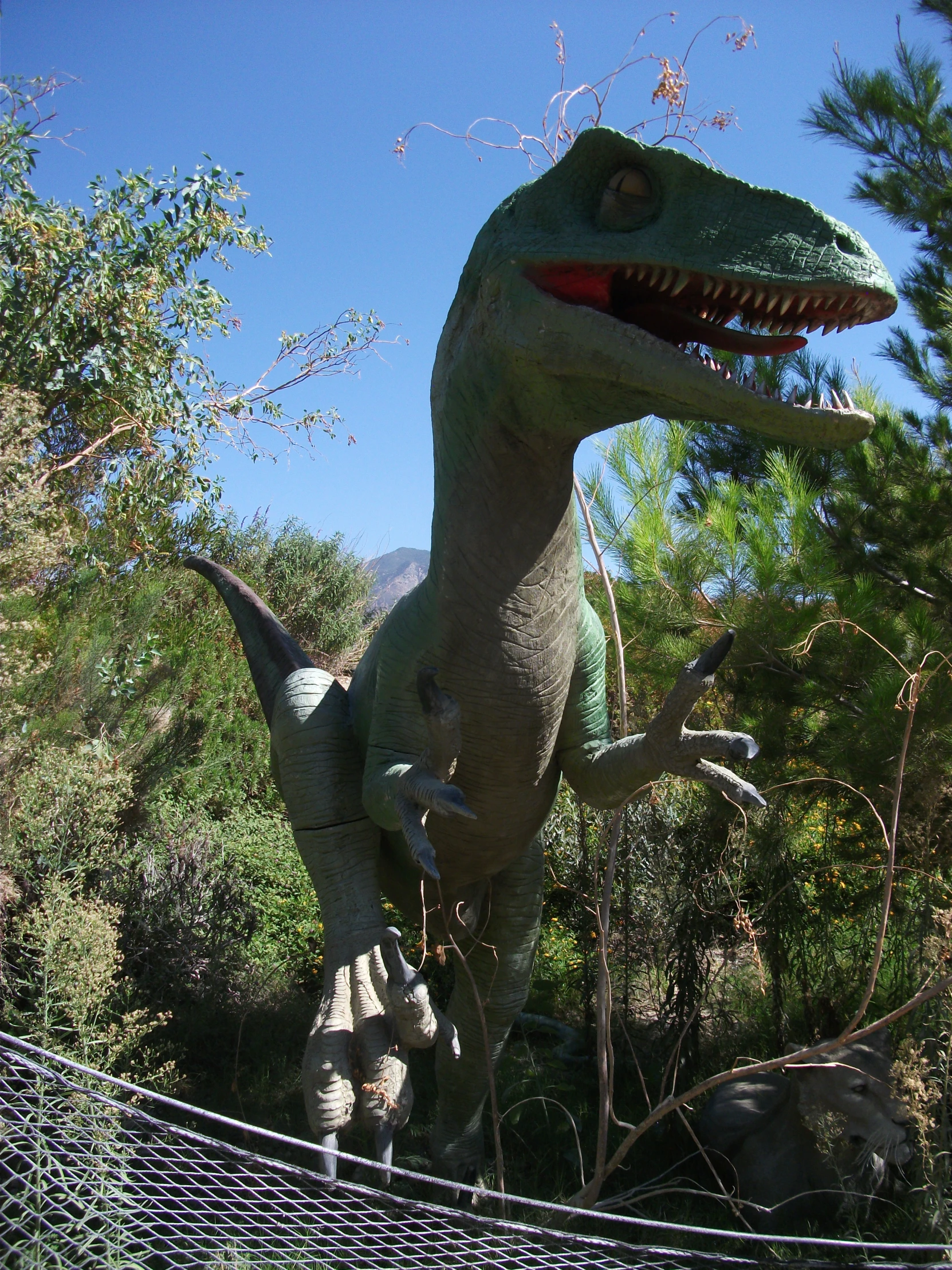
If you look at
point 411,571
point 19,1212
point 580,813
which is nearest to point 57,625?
point 580,813

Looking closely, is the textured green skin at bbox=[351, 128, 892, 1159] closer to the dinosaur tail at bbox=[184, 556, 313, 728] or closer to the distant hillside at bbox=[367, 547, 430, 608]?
the dinosaur tail at bbox=[184, 556, 313, 728]

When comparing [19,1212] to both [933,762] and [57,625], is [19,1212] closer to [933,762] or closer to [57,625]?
[933,762]

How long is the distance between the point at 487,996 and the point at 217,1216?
3.24 ft

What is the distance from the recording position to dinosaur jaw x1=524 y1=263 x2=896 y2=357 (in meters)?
1.61

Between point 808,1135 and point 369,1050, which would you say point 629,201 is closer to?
point 369,1050

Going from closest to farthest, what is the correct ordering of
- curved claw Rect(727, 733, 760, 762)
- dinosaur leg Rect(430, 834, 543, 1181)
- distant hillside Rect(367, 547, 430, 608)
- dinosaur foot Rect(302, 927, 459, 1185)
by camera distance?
curved claw Rect(727, 733, 760, 762), dinosaur foot Rect(302, 927, 459, 1185), dinosaur leg Rect(430, 834, 543, 1181), distant hillside Rect(367, 547, 430, 608)

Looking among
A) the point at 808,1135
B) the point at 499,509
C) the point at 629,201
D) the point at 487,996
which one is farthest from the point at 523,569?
the point at 808,1135

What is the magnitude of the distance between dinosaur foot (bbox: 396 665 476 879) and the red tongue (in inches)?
29.9

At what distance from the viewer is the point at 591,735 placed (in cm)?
241

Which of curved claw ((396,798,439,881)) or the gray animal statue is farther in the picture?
the gray animal statue

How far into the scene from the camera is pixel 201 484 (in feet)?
20.4

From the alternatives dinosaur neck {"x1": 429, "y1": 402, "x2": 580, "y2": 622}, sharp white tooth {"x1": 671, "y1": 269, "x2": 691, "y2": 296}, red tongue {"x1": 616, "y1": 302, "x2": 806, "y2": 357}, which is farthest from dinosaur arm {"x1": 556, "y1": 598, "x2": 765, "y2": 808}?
A: sharp white tooth {"x1": 671, "y1": 269, "x2": 691, "y2": 296}

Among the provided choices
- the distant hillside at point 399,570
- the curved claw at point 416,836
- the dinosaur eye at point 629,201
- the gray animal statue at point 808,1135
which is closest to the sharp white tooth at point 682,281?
the dinosaur eye at point 629,201

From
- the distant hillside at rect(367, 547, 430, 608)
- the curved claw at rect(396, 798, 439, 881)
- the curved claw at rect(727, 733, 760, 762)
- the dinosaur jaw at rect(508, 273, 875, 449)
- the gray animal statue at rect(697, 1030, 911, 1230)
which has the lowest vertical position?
the gray animal statue at rect(697, 1030, 911, 1230)
